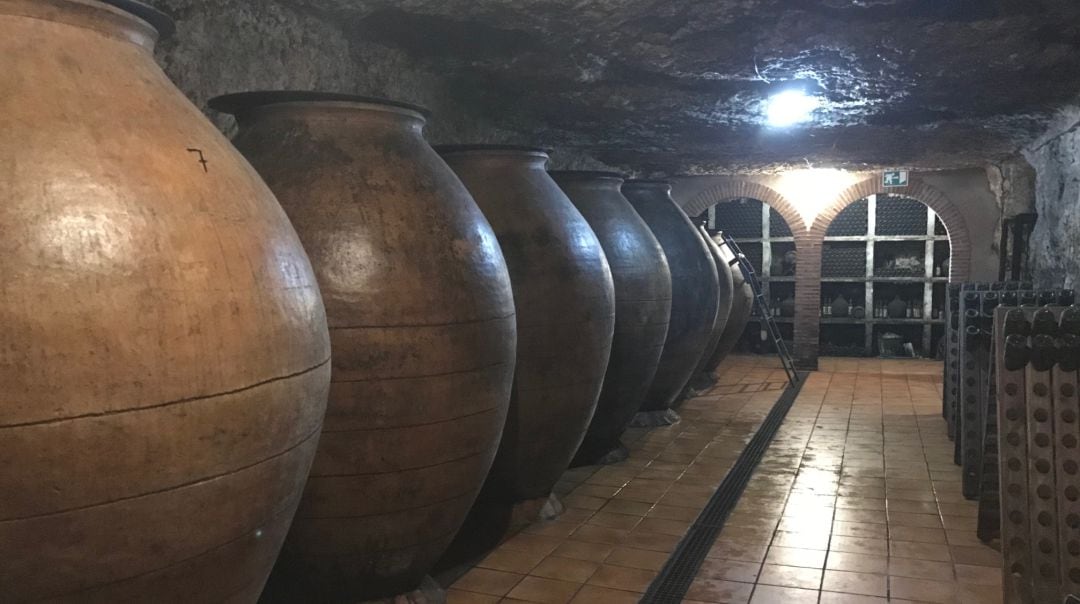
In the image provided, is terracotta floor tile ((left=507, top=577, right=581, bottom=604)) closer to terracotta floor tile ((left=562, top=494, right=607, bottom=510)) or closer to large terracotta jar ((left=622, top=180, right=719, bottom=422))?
terracotta floor tile ((left=562, top=494, right=607, bottom=510))

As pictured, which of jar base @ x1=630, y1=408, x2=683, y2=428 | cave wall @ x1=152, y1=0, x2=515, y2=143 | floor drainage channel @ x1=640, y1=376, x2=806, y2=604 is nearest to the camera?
cave wall @ x1=152, y1=0, x2=515, y2=143

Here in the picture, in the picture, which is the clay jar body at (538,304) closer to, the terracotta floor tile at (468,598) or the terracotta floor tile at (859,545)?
the terracotta floor tile at (468,598)

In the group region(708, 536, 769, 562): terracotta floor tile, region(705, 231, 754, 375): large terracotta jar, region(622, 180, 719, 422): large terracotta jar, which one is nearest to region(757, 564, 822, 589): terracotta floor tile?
region(708, 536, 769, 562): terracotta floor tile

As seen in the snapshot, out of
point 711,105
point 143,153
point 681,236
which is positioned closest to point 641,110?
point 711,105

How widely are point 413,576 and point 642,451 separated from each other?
2.87 meters

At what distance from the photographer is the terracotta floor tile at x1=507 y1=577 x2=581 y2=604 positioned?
10.4 ft

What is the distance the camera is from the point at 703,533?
396 centimetres

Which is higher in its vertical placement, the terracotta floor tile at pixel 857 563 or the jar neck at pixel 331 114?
the jar neck at pixel 331 114

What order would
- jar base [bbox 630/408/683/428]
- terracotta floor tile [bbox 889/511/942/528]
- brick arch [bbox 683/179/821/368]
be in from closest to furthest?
terracotta floor tile [bbox 889/511/942/528]
jar base [bbox 630/408/683/428]
brick arch [bbox 683/179/821/368]

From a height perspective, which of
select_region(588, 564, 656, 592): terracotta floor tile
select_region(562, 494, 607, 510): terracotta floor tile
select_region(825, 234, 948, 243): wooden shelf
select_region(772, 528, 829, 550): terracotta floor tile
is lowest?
select_region(588, 564, 656, 592): terracotta floor tile

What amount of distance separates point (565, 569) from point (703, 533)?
2.69 feet

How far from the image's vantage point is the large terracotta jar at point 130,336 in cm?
143

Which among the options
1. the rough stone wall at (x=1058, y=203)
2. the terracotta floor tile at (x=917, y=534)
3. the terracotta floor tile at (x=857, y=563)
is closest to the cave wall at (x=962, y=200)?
the rough stone wall at (x=1058, y=203)

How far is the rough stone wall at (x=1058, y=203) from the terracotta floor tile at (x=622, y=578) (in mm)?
4625
